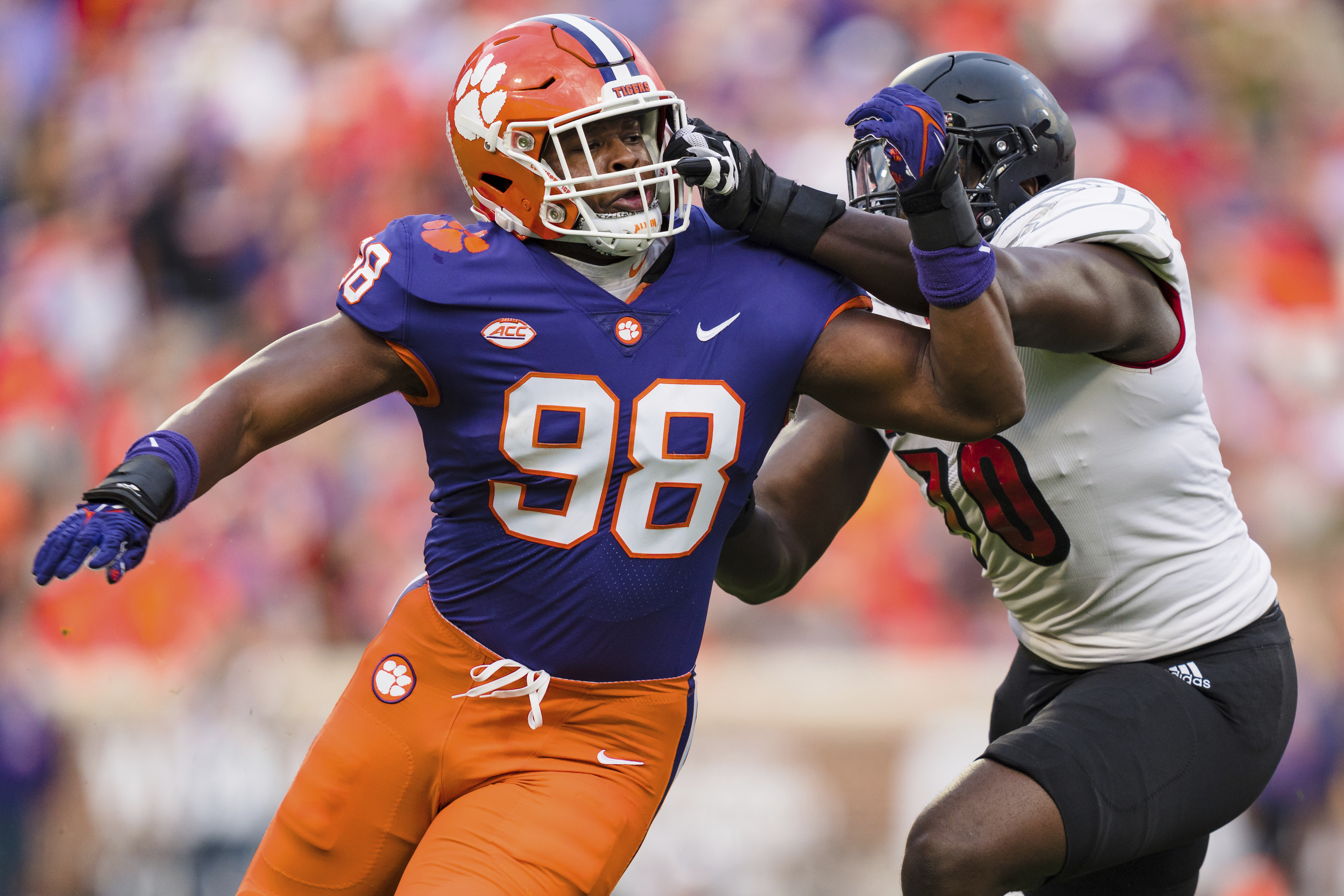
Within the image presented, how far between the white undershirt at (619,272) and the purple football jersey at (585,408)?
0.03 m

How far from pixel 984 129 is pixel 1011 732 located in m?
1.27

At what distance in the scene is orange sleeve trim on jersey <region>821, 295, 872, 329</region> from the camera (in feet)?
8.20

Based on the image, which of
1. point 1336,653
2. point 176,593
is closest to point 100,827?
point 176,593

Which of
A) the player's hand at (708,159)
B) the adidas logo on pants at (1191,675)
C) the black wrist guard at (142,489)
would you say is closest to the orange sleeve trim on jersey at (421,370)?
the black wrist guard at (142,489)

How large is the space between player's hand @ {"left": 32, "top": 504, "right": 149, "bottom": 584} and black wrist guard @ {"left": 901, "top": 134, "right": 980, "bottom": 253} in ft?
4.37

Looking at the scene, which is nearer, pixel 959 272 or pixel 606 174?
pixel 959 272

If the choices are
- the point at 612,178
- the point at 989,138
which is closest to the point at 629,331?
the point at 612,178

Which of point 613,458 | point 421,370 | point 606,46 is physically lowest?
point 613,458

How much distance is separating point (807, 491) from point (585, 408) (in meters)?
1.19

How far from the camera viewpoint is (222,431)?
2.29m

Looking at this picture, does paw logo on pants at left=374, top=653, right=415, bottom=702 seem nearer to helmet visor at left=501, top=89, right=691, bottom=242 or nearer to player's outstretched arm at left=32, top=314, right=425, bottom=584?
player's outstretched arm at left=32, top=314, right=425, bottom=584

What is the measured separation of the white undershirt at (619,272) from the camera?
8.15 ft

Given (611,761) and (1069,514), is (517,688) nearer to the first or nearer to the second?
(611,761)

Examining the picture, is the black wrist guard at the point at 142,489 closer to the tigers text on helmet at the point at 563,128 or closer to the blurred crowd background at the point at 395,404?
the tigers text on helmet at the point at 563,128
